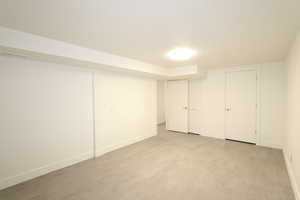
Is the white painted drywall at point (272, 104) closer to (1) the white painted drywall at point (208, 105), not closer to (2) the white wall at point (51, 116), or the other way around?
(1) the white painted drywall at point (208, 105)

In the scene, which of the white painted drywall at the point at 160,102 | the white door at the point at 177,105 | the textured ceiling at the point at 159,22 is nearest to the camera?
the textured ceiling at the point at 159,22

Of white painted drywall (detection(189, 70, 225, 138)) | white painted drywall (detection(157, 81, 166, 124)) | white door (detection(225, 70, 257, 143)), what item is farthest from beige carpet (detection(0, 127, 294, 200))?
white painted drywall (detection(157, 81, 166, 124))

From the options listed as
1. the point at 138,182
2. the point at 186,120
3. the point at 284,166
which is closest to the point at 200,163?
the point at 138,182

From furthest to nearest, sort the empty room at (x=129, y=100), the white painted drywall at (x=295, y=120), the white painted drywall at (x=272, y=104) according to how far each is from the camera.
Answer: the white painted drywall at (x=272, y=104)
the white painted drywall at (x=295, y=120)
the empty room at (x=129, y=100)

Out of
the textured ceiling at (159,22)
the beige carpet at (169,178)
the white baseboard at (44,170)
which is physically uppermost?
the textured ceiling at (159,22)

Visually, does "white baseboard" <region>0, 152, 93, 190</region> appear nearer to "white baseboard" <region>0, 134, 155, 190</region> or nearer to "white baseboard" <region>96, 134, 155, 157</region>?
"white baseboard" <region>0, 134, 155, 190</region>

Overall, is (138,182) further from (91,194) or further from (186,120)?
(186,120)

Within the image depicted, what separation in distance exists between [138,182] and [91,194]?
0.69m

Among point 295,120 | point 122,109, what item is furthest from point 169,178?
point 122,109

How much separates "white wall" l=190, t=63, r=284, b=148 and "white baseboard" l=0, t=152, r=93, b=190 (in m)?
3.68

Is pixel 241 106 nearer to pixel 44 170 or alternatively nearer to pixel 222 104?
pixel 222 104

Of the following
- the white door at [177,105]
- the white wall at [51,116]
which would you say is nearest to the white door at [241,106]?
the white door at [177,105]

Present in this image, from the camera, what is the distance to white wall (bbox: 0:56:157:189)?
7.54 feet

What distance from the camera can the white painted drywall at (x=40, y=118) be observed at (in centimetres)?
228
